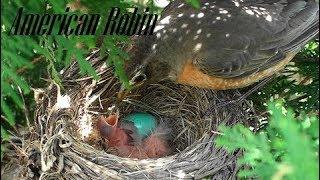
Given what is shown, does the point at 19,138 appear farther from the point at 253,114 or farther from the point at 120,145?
the point at 253,114

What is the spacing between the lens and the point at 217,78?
2.81m

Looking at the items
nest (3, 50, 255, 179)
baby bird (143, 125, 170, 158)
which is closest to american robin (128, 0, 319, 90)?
nest (3, 50, 255, 179)

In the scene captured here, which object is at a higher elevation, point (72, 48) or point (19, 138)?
point (72, 48)

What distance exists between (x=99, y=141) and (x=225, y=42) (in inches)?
37.4

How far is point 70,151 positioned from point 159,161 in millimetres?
468

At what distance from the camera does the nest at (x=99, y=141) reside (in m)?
2.58

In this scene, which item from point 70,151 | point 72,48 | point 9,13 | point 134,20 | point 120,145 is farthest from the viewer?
point 120,145

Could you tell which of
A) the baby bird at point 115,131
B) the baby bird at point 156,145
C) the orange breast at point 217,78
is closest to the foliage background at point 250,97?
the orange breast at point 217,78

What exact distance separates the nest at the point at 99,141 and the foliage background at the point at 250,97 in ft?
0.45

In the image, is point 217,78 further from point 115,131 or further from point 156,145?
point 115,131

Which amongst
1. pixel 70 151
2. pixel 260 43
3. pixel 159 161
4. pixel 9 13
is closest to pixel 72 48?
pixel 9 13

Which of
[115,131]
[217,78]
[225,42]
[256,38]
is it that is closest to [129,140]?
[115,131]

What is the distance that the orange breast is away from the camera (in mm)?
2816

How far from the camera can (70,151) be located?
2.62 meters
